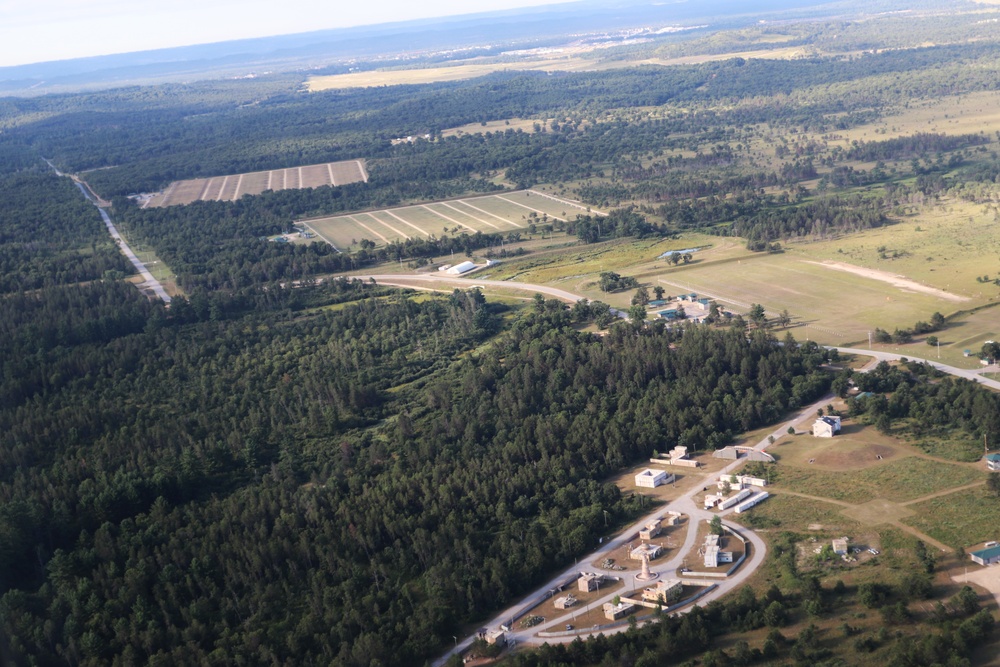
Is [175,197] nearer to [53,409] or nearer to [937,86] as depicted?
[53,409]

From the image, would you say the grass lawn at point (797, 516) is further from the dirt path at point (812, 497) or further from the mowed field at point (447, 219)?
the mowed field at point (447, 219)

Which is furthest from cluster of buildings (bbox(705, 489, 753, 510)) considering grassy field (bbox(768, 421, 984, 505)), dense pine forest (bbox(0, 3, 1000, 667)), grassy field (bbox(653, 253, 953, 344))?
grassy field (bbox(653, 253, 953, 344))

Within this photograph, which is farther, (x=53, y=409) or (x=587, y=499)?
(x=53, y=409)

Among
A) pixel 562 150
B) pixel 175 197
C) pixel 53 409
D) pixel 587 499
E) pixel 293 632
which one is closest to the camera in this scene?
pixel 293 632

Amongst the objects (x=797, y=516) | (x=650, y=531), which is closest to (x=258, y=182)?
(x=650, y=531)

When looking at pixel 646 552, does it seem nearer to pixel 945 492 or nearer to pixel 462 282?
pixel 945 492

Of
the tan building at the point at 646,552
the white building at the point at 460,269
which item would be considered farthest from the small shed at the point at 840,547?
the white building at the point at 460,269

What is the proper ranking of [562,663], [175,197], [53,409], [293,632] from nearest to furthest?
1. [562,663]
2. [293,632]
3. [53,409]
4. [175,197]

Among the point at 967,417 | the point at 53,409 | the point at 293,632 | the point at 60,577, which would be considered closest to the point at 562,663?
the point at 293,632
